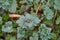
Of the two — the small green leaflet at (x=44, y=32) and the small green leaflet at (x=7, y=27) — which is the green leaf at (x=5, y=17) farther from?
the small green leaflet at (x=44, y=32)

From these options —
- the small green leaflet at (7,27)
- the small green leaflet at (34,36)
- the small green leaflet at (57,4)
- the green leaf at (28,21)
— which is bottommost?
the small green leaflet at (34,36)

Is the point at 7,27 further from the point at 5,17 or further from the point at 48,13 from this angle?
the point at 48,13

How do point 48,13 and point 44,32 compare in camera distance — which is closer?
point 44,32

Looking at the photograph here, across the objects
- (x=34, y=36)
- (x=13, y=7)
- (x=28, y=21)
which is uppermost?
(x=13, y=7)

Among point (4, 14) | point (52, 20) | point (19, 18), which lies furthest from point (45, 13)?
point (4, 14)

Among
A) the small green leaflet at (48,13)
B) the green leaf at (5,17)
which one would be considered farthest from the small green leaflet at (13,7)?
the small green leaflet at (48,13)

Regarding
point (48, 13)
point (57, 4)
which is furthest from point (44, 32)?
point (57, 4)

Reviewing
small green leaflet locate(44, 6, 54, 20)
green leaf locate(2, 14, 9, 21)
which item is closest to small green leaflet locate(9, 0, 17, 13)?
green leaf locate(2, 14, 9, 21)

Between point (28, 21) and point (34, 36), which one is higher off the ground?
point (28, 21)

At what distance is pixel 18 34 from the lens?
7.06 feet

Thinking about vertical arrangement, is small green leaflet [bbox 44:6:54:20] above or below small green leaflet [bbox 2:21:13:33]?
above

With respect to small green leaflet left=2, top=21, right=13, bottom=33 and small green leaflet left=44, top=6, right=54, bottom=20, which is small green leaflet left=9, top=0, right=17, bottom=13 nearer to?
small green leaflet left=2, top=21, right=13, bottom=33

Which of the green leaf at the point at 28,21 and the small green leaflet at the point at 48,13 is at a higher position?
the small green leaflet at the point at 48,13

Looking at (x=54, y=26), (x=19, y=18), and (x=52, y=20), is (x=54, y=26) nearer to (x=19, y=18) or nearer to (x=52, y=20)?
(x=52, y=20)
